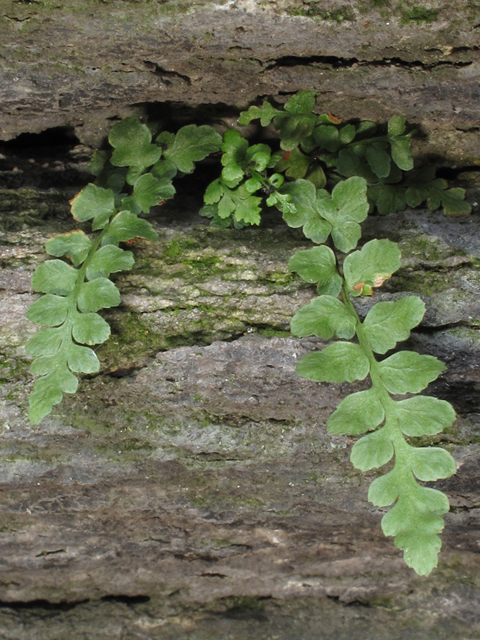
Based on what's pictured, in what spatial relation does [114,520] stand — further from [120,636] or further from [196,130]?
[196,130]

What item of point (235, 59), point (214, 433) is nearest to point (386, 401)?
point (214, 433)

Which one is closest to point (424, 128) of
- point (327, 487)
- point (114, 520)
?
point (327, 487)

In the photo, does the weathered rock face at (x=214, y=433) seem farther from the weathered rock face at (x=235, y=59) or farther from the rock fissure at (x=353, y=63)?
the rock fissure at (x=353, y=63)

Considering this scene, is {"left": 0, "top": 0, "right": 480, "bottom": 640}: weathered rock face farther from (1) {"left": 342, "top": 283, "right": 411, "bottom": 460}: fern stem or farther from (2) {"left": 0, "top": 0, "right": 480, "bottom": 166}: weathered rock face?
(1) {"left": 342, "top": 283, "right": 411, "bottom": 460}: fern stem

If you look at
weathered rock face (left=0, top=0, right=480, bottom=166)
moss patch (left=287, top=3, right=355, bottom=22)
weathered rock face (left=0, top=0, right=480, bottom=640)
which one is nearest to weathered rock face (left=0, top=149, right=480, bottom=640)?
weathered rock face (left=0, top=0, right=480, bottom=640)

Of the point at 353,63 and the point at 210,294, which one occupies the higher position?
the point at 353,63

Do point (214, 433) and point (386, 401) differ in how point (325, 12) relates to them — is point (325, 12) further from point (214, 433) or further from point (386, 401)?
point (214, 433)
